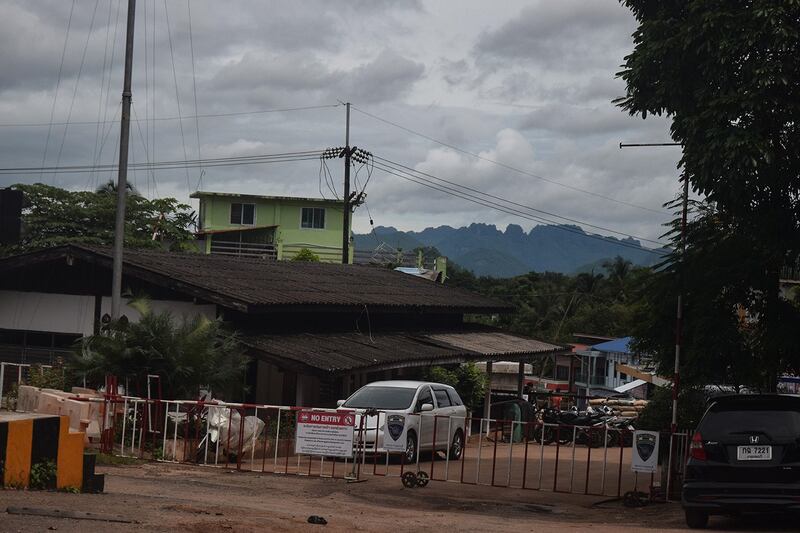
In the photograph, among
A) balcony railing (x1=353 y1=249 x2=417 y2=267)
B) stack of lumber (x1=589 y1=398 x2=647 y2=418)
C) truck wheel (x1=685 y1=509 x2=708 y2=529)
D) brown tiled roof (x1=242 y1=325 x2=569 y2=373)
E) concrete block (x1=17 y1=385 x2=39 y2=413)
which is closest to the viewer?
truck wheel (x1=685 y1=509 x2=708 y2=529)

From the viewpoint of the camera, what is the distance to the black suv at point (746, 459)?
39.7 ft

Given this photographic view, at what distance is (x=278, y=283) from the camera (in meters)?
28.8

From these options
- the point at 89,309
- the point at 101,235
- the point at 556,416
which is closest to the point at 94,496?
the point at 89,309

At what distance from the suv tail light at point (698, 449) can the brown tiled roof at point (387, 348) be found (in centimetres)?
1111

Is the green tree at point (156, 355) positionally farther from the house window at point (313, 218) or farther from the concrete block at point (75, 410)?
the house window at point (313, 218)

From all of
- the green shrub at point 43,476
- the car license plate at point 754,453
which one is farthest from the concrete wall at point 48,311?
the car license plate at point 754,453

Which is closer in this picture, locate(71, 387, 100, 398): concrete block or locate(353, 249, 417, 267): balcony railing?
locate(71, 387, 100, 398): concrete block

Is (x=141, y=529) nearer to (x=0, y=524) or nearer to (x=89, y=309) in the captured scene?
(x=0, y=524)

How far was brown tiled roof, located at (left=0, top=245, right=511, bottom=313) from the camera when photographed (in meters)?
24.9

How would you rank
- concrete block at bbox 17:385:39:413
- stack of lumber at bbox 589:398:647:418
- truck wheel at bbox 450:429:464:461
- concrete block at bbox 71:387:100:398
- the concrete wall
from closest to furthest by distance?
concrete block at bbox 71:387:100:398
concrete block at bbox 17:385:39:413
truck wheel at bbox 450:429:464:461
the concrete wall
stack of lumber at bbox 589:398:647:418

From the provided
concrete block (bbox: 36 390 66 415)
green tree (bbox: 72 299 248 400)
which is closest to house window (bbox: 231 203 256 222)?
green tree (bbox: 72 299 248 400)

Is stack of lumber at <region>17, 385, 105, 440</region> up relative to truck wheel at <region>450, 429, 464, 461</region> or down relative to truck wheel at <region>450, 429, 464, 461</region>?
up

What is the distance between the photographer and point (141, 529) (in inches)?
387

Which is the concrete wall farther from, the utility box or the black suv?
the black suv
